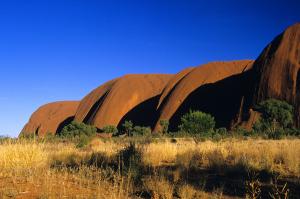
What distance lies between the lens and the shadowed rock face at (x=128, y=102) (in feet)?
282

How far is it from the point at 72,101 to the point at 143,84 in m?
41.3

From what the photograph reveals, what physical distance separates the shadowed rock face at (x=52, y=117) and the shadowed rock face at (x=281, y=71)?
65.4m

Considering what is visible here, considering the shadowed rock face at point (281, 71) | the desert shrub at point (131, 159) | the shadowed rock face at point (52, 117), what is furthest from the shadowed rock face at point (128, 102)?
the desert shrub at point (131, 159)

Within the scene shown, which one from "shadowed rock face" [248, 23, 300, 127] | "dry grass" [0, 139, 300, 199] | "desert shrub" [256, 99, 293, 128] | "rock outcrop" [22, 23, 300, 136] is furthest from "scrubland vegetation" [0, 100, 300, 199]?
"shadowed rock face" [248, 23, 300, 127]

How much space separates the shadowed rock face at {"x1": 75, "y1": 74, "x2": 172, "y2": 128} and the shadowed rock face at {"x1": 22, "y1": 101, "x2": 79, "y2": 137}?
15119mm

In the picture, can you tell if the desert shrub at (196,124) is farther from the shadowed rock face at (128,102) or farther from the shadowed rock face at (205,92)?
the shadowed rock face at (128,102)

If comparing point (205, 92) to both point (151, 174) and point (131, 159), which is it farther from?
point (151, 174)

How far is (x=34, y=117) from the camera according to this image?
130 metres

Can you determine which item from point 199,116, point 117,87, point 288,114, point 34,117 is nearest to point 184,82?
point 117,87

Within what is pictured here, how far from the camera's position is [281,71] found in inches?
2247

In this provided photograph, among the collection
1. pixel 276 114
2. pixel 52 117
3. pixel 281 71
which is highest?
pixel 281 71

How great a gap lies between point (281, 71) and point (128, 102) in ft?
131

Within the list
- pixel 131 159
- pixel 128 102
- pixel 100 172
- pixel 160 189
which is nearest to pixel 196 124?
pixel 131 159

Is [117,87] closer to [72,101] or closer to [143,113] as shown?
[143,113]
